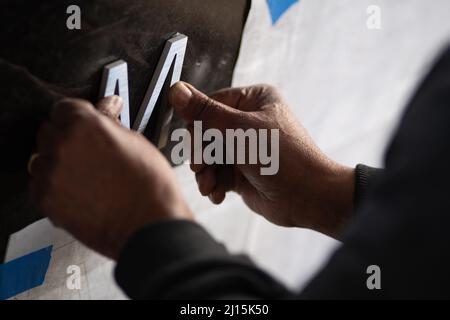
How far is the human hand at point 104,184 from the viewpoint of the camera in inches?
20.5

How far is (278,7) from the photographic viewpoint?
960mm

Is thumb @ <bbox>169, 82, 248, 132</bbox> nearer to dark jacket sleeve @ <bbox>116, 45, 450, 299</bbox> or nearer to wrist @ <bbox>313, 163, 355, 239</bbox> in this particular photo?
wrist @ <bbox>313, 163, 355, 239</bbox>

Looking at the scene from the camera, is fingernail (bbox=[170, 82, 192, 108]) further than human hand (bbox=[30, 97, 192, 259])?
Yes

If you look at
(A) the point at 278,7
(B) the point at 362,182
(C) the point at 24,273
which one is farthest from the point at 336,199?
(C) the point at 24,273

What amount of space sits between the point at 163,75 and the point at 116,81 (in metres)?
0.09

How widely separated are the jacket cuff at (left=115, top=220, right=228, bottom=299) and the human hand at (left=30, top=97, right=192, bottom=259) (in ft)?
0.06

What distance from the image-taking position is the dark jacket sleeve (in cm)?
42

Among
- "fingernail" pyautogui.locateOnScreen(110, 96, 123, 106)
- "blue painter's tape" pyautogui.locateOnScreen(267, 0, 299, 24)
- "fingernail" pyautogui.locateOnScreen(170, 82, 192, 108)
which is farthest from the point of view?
"blue painter's tape" pyautogui.locateOnScreen(267, 0, 299, 24)

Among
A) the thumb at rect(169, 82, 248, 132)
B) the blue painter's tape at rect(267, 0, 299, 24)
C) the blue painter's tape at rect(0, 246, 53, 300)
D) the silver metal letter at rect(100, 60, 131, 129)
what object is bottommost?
the blue painter's tape at rect(0, 246, 53, 300)

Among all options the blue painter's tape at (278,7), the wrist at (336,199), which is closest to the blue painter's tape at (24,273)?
the wrist at (336,199)

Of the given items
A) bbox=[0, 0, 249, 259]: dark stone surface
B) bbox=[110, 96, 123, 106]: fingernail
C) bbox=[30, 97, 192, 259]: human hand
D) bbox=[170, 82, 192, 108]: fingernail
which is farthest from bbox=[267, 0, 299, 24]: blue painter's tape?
bbox=[30, 97, 192, 259]: human hand

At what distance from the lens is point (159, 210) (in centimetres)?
52

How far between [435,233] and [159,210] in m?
0.23
